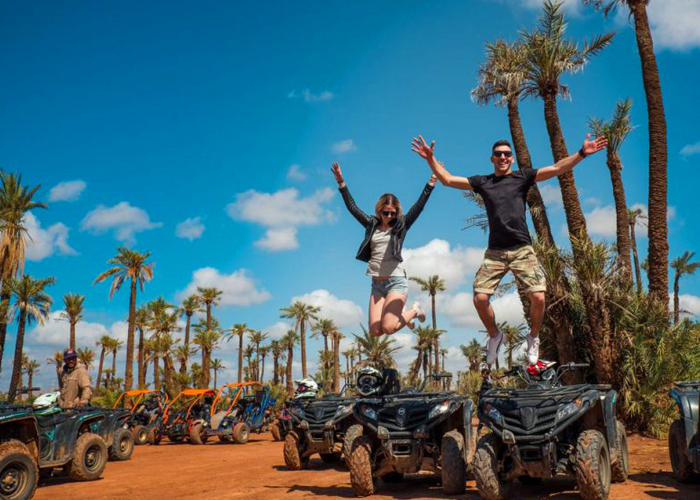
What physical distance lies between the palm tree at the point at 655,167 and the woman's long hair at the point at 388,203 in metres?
9.72

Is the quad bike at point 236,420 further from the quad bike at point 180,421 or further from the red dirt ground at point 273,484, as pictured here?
the red dirt ground at point 273,484

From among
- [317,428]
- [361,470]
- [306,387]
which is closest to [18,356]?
[306,387]

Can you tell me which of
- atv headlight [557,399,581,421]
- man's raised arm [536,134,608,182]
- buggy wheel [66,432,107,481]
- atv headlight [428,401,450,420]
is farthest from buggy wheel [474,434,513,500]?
buggy wheel [66,432,107,481]

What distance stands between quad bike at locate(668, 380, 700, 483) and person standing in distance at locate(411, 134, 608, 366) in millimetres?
1767

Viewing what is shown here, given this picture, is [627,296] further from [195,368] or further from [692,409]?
[195,368]

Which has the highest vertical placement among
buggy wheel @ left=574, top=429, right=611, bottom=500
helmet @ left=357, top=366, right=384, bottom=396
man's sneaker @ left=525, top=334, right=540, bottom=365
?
man's sneaker @ left=525, top=334, right=540, bottom=365

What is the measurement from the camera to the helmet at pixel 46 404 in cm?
938

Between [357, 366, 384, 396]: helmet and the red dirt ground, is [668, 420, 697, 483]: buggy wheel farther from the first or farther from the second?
[357, 366, 384, 396]: helmet

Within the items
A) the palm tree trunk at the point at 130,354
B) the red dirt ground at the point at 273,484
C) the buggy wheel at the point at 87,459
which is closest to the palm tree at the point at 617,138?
the red dirt ground at the point at 273,484

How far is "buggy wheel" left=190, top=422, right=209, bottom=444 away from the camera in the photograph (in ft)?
62.5

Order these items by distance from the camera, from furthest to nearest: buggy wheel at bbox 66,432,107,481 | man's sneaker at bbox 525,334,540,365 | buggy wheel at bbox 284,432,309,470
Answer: buggy wheel at bbox 284,432,309,470, buggy wheel at bbox 66,432,107,481, man's sneaker at bbox 525,334,540,365

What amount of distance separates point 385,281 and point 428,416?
166 cm

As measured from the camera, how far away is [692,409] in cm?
653

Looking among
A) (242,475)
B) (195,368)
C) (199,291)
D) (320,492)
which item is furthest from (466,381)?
(195,368)
